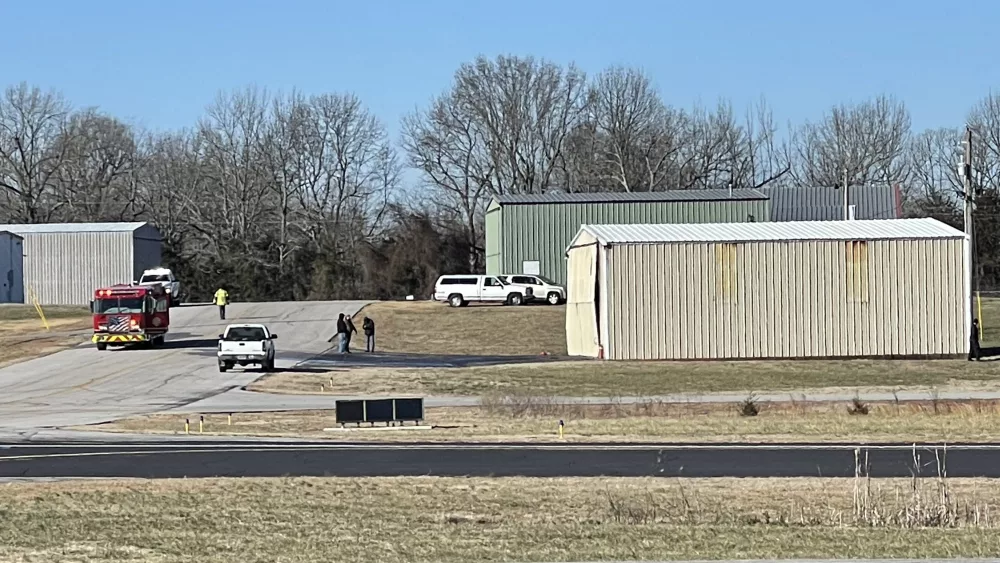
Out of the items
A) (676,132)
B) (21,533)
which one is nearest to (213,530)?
(21,533)

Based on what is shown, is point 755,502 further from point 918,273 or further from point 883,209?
point 883,209

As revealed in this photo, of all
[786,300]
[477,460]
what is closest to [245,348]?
[786,300]

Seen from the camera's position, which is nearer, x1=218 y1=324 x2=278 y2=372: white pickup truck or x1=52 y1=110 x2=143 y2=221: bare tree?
x1=218 y1=324 x2=278 y2=372: white pickup truck

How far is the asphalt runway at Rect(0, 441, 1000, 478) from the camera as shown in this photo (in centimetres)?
1894

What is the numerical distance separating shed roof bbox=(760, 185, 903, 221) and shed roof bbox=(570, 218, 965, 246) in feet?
105

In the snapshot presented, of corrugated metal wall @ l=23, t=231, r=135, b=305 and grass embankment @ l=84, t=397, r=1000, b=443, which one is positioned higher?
corrugated metal wall @ l=23, t=231, r=135, b=305

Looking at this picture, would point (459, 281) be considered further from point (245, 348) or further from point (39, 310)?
point (245, 348)

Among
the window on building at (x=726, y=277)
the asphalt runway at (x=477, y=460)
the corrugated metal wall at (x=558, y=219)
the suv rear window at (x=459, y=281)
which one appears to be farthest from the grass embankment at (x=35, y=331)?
the asphalt runway at (x=477, y=460)

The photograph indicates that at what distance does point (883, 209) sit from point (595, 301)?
41.5 m

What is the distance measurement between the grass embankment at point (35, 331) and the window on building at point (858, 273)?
1192 inches

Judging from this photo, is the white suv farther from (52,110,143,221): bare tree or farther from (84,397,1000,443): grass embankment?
(52,110,143,221): bare tree

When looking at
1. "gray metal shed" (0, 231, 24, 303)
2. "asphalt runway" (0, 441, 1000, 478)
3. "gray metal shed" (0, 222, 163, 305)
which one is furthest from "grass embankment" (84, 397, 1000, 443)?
"gray metal shed" (0, 231, 24, 303)

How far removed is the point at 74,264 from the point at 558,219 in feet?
92.0

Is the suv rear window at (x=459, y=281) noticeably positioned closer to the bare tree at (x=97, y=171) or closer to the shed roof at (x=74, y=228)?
the shed roof at (x=74, y=228)
